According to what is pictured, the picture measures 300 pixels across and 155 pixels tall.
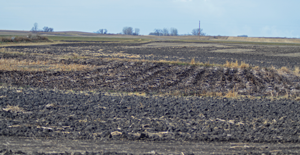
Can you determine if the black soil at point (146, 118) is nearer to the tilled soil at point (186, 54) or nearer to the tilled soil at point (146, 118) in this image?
the tilled soil at point (146, 118)

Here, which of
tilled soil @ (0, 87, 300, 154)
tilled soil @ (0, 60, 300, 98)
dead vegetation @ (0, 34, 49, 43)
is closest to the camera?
tilled soil @ (0, 87, 300, 154)

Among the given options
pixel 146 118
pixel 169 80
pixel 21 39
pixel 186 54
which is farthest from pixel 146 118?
pixel 21 39

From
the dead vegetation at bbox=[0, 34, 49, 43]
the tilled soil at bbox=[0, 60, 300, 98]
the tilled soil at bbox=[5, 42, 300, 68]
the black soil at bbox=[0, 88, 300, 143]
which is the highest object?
the dead vegetation at bbox=[0, 34, 49, 43]

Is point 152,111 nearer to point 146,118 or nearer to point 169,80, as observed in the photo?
point 146,118

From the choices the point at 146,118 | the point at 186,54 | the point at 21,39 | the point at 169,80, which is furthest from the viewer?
the point at 21,39

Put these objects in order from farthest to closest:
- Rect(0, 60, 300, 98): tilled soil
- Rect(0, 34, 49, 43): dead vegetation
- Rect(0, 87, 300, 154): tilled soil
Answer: Rect(0, 34, 49, 43): dead vegetation
Rect(0, 60, 300, 98): tilled soil
Rect(0, 87, 300, 154): tilled soil

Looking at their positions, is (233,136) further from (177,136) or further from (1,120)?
(1,120)

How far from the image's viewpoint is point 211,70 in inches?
882

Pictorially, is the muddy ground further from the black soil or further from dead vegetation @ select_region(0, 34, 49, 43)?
dead vegetation @ select_region(0, 34, 49, 43)

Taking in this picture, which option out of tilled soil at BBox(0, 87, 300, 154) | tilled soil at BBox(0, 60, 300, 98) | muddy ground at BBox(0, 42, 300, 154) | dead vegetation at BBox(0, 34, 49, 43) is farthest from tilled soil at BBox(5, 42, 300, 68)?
tilled soil at BBox(0, 87, 300, 154)

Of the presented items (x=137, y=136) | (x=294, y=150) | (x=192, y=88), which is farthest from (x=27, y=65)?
(x=294, y=150)

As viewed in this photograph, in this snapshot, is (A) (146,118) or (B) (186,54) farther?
(B) (186,54)

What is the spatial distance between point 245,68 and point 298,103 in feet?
36.6

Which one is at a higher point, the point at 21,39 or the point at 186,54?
the point at 21,39
